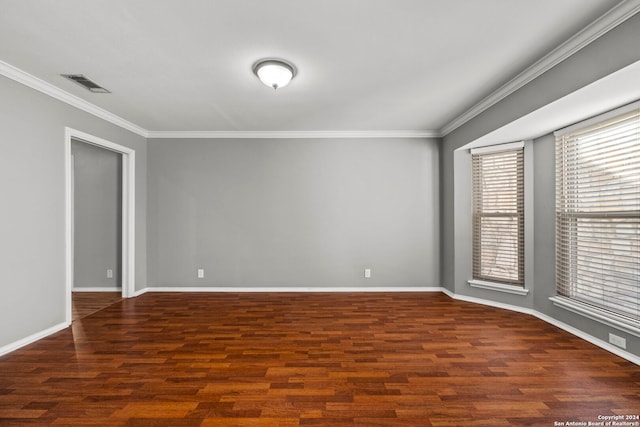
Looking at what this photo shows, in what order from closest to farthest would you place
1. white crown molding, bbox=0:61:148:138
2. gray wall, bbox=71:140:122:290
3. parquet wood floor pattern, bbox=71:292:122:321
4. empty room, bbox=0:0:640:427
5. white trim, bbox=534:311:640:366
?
1. empty room, bbox=0:0:640:427
2. white trim, bbox=534:311:640:366
3. white crown molding, bbox=0:61:148:138
4. parquet wood floor pattern, bbox=71:292:122:321
5. gray wall, bbox=71:140:122:290

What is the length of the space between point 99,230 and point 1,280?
2.25 metres

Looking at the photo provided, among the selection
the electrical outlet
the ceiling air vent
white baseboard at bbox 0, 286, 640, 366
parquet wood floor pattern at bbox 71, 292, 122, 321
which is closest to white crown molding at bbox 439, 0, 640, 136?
the electrical outlet

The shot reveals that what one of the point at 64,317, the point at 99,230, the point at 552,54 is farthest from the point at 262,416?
the point at 99,230

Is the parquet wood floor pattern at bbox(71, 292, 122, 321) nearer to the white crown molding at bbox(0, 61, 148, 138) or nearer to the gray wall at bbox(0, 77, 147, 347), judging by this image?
the gray wall at bbox(0, 77, 147, 347)

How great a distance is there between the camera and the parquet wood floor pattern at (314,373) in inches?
72.6

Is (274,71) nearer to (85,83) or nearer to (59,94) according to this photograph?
(85,83)

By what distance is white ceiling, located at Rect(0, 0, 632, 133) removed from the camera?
191 centimetres

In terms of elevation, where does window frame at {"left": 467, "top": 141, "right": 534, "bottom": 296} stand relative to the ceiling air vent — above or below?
below

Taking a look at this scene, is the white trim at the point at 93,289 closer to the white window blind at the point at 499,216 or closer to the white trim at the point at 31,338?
the white trim at the point at 31,338

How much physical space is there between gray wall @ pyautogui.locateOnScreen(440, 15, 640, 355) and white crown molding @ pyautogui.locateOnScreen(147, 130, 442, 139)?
55 cm

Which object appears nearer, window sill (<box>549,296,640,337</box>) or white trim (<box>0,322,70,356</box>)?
window sill (<box>549,296,640,337</box>)

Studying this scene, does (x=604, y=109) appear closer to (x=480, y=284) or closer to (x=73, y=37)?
(x=480, y=284)

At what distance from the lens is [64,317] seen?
327 centimetres

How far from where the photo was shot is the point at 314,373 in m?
2.30
